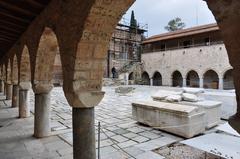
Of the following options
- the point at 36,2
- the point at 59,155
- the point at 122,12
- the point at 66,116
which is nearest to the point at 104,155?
the point at 59,155

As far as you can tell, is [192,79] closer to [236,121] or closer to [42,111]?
[42,111]

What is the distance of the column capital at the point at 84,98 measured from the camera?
9.90 feet

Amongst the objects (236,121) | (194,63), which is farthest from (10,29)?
(194,63)

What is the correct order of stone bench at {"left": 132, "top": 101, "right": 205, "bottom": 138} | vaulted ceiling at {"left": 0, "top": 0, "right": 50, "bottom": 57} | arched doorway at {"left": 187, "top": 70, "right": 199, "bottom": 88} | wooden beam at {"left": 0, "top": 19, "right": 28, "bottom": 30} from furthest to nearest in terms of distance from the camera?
arched doorway at {"left": 187, "top": 70, "right": 199, "bottom": 88} < stone bench at {"left": 132, "top": 101, "right": 205, "bottom": 138} < wooden beam at {"left": 0, "top": 19, "right": 28, "bottom": 30} < vaulted ceiling at {"left": 0, "top": 0, "right": 50, "bottom": 57}

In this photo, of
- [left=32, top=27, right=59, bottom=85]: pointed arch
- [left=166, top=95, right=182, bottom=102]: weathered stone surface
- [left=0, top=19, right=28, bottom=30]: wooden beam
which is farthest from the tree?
[left=32, top=27, right=59, bottom=85]: pointed arch

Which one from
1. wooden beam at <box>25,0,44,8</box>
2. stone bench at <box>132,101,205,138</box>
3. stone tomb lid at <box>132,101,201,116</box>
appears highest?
wooden beam at <box>25,0,44,8</box>

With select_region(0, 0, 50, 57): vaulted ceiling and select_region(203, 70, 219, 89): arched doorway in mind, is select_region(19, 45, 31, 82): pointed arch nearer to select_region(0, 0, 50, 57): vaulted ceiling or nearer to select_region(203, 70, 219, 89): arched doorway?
select_region(0, 0, 50, 57): vaulted ceiling

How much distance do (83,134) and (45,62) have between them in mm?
2828

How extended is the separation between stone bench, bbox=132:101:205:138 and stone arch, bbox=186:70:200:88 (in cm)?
2083

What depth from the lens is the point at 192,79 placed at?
26.2 metres

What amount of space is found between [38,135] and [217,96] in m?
7.41

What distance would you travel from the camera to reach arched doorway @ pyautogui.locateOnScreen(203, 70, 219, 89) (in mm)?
23373

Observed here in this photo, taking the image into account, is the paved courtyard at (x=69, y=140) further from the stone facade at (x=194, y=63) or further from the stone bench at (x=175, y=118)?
the stone facade at (x=194, y=63)

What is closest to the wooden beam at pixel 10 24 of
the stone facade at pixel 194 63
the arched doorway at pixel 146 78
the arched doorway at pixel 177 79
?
the stone facade at pixel 194 63
